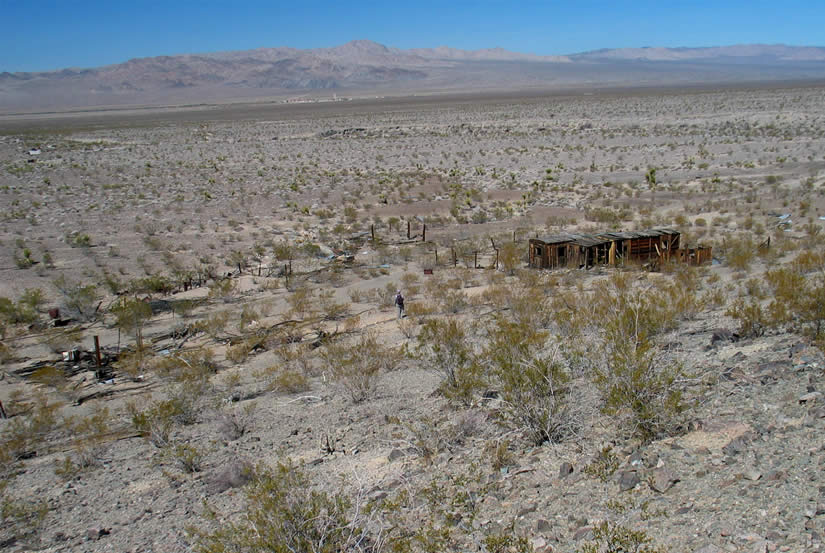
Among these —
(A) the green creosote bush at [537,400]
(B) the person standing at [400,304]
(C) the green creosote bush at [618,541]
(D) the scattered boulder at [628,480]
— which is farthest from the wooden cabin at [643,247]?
(C) the green creosote bush at [618,541]

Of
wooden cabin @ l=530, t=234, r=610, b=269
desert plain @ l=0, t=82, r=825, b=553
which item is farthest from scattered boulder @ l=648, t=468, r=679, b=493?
wooden cabin @ l=530, t=234, r=610, b=269

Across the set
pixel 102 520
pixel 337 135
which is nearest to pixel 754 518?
pixel 102 520

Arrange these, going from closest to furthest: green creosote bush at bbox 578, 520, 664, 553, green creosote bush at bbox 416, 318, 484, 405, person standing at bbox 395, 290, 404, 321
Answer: green creosote bush at bbox 578, 520, 664, 553, green creosote bush at bbox 416, 318, 484, 405, person standing at bbox 395, 290, 404, 321

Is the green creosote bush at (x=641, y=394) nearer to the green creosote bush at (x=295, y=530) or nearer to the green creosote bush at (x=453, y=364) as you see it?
the green creosote bush at (x=453, y=364)

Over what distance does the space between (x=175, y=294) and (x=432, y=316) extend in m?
8.34

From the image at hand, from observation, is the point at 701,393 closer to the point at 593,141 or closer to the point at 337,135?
the point at 593,141

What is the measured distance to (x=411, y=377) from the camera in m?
11.4

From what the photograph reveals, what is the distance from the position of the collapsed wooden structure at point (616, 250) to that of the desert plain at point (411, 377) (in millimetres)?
535

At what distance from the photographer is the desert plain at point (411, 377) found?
6254 mm

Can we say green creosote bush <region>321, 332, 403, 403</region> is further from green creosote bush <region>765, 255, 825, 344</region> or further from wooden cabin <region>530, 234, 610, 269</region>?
wooden cabin <region>530, 234, 610, 269</region>

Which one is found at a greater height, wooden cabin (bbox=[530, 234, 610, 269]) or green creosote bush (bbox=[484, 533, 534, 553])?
wooden cabin (bbox=[530, 234, 610, 269])

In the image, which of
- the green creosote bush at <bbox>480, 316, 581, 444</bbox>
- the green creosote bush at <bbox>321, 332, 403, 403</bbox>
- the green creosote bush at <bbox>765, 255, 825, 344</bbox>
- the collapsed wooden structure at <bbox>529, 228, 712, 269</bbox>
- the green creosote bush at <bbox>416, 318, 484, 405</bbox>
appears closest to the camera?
the green creosote bush at <bbox>480, 316, 581, 444</bbox>

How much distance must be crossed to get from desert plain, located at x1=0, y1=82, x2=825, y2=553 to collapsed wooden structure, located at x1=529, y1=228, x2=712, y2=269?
0.54 m

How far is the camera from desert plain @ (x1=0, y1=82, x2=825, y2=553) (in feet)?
20.5
